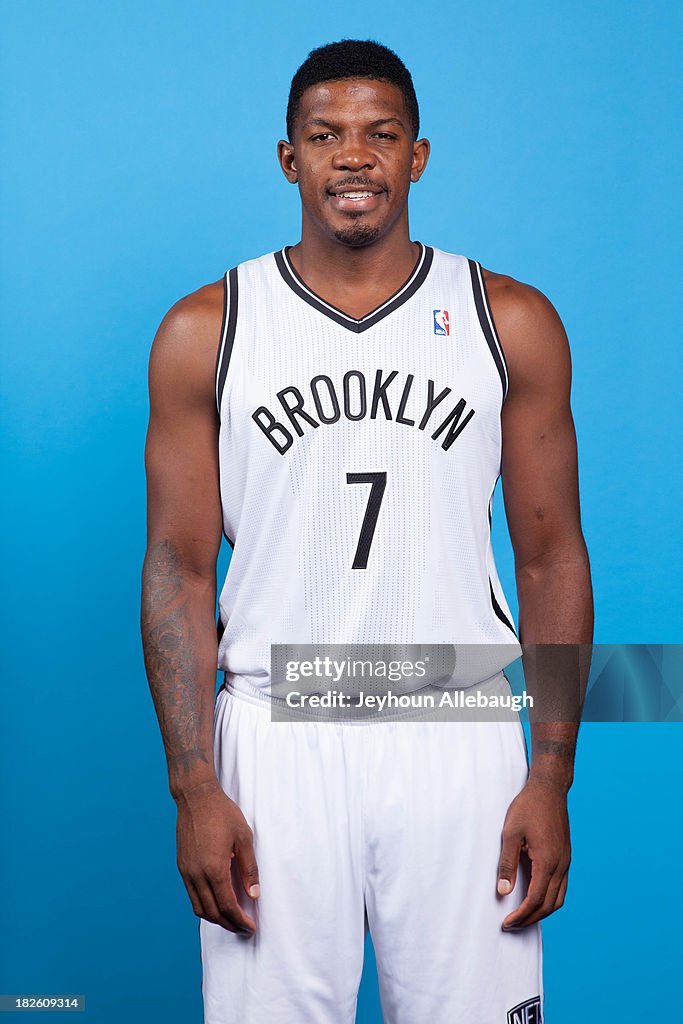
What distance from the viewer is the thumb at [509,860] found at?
1706 millimetres

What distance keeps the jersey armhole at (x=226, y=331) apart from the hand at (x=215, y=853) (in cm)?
53

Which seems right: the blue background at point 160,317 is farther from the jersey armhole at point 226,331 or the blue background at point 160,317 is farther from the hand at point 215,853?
the hand at point 215,853

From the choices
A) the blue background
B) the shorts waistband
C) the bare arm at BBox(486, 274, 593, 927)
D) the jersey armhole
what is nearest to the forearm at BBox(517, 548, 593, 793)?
the bare arm at BBox(486, 274, 593, 927)

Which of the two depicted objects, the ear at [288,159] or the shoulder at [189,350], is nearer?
the shoulder at [189,350]

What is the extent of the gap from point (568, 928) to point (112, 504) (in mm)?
1363

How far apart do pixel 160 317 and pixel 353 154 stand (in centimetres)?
97

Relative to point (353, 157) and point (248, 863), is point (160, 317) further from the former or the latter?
point (248, 863)

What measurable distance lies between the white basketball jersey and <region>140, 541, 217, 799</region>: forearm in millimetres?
43

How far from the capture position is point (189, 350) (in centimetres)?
178

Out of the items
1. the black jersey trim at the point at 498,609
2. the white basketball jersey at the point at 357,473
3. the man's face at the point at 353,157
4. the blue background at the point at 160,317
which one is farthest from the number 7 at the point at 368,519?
the blue background at the point at 160,317

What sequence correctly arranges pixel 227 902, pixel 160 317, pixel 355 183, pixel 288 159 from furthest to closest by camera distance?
1. pixel 160 317
2. pixel 288 159
3. pixel 355 183
4. pixel 227 902

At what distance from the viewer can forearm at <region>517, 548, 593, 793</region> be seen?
1.79 metres

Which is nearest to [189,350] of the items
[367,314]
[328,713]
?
[367,314]

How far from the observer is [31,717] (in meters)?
2.70
